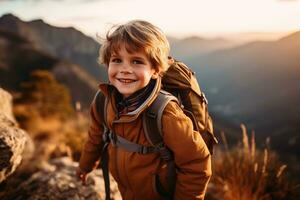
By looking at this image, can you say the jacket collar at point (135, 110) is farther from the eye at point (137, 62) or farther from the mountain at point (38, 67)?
the mountain at point (38, 67)

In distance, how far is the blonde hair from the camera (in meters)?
1.92

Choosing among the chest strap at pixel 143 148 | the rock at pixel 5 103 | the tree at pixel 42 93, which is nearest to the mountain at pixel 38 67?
the tree at pixel 42 93

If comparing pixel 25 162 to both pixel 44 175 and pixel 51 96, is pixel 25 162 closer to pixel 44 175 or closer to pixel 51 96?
pixel 44 175

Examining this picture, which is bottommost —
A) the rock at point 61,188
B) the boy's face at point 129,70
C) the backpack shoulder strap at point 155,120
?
the rock at point 61,188

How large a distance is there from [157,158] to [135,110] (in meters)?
0.34

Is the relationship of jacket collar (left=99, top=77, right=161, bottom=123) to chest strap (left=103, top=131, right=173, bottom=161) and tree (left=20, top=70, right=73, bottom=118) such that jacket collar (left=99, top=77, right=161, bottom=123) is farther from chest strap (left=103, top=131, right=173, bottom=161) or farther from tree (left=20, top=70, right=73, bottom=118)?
tree (left=20, top=70, right=73, bottom=118)

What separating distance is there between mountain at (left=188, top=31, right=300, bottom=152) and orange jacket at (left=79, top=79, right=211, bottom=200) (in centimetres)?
6571

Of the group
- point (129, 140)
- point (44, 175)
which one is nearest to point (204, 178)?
point (129, 140)

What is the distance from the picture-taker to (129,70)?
1949 millimetres

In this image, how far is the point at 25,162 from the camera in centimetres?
401

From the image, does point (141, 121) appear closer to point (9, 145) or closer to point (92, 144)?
point (92, 144)

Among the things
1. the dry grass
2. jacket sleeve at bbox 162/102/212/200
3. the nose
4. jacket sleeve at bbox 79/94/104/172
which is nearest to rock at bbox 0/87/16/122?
jacket sleeve at bbox 79/94/104/172

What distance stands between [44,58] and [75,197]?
6686 centimetres

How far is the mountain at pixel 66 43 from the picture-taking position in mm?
129000
